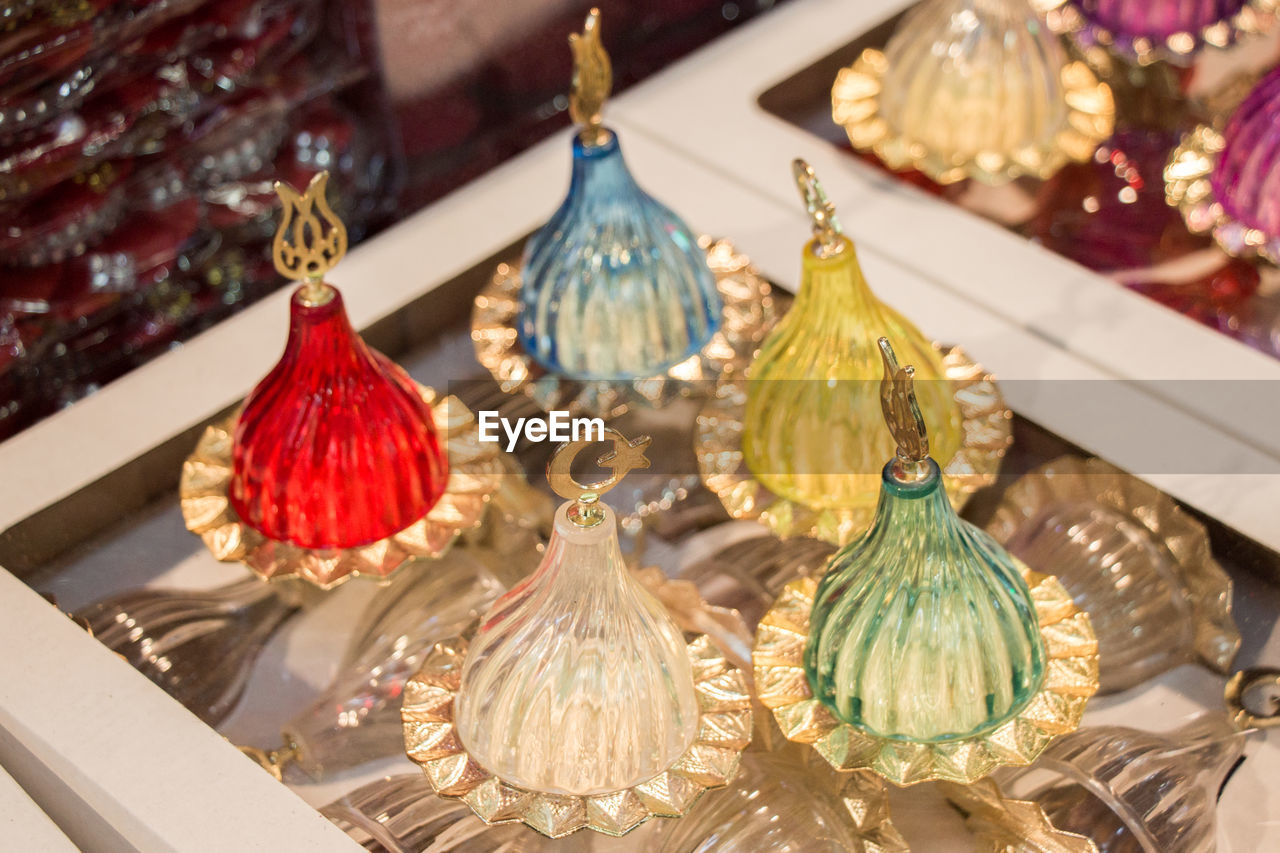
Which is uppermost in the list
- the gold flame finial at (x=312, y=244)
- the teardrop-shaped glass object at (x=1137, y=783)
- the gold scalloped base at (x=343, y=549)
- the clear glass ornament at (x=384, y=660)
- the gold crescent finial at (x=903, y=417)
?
the gold flame finial at (x=312, y=244)

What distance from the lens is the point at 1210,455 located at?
25.5 inches

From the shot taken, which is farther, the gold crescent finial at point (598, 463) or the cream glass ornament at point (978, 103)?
the cream glass ornament at point (978, 103)

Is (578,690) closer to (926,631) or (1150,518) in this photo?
(926,631)

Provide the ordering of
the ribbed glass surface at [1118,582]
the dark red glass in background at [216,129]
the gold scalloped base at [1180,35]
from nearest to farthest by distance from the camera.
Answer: the ribbed glass surface at [1118,582] < the dark red glass in background at [216,129] < the gold scalloped base at [1180,35]

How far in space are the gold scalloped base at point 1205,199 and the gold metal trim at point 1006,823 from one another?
1.09 feet

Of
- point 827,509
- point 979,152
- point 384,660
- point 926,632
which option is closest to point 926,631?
point 926,632

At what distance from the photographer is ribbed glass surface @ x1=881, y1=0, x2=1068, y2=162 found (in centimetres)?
77

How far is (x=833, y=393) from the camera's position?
2.00 ft

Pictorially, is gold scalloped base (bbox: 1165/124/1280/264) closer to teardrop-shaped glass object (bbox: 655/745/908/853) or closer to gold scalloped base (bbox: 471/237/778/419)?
gold scalloped base (bbox: 471/237/778/419)

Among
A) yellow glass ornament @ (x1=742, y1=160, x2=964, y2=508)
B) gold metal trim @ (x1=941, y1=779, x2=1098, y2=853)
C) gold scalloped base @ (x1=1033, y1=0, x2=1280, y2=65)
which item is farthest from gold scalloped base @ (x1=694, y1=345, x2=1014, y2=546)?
gold scalloped base @ (x1=1033, y1=0, x2=1280, y2=65)

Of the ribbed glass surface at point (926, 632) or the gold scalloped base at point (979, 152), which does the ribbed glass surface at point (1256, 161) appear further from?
the ribbed glass surface at point (926, 632)

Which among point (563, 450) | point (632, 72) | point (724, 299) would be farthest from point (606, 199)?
point (632, 72)

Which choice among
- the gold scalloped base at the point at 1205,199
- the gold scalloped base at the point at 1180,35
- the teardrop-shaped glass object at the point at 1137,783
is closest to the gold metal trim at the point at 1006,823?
the teardrop-shaped glass object at the point at 1137,783

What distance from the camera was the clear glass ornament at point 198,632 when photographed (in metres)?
0.59
